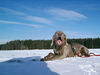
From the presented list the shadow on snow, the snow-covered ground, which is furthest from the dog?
the shadow on snow

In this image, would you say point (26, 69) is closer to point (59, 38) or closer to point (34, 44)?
point (59, 38)

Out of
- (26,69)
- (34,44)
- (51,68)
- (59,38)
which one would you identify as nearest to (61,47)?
(59,38)

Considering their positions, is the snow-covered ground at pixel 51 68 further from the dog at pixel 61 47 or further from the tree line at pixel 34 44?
the tree line at pixel 34 44

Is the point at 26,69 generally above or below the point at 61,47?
below

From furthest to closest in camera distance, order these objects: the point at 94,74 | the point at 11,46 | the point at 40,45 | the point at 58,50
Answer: the point at 40,45 < the point at 11,46 < the point at 58,50 < the point at 94,74

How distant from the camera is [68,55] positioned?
5.07 meters

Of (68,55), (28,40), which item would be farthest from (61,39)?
(28,40)

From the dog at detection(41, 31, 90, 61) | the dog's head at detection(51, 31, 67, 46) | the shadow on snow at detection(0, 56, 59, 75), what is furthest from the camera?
the dog's head at detection(51, 31, 67, 46)

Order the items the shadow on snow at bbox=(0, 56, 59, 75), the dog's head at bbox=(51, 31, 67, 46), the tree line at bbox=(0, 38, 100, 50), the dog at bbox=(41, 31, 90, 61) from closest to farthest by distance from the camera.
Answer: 1. the shadow on snow at bbox=(0, 56, 59, 75)
2. the dog at bbox=(41, 31, 90, 61)
3. the dog's head at bbox=(51, 31, 67, 46)
4. the tree line at bbox=(0, 38, 100, 50)

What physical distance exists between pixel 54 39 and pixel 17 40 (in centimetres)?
1582

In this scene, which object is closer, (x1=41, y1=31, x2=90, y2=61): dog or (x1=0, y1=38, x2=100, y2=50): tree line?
(x1=41, y1=31, x2=90, y2=61): dog

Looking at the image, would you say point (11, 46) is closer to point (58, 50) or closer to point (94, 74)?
point (58, 50)

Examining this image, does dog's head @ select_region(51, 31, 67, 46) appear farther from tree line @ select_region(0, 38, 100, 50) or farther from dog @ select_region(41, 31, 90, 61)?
tree line @ select_region(0, 38, 100, 50)

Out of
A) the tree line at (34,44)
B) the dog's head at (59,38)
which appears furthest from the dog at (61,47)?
the tree line at (34,44)
